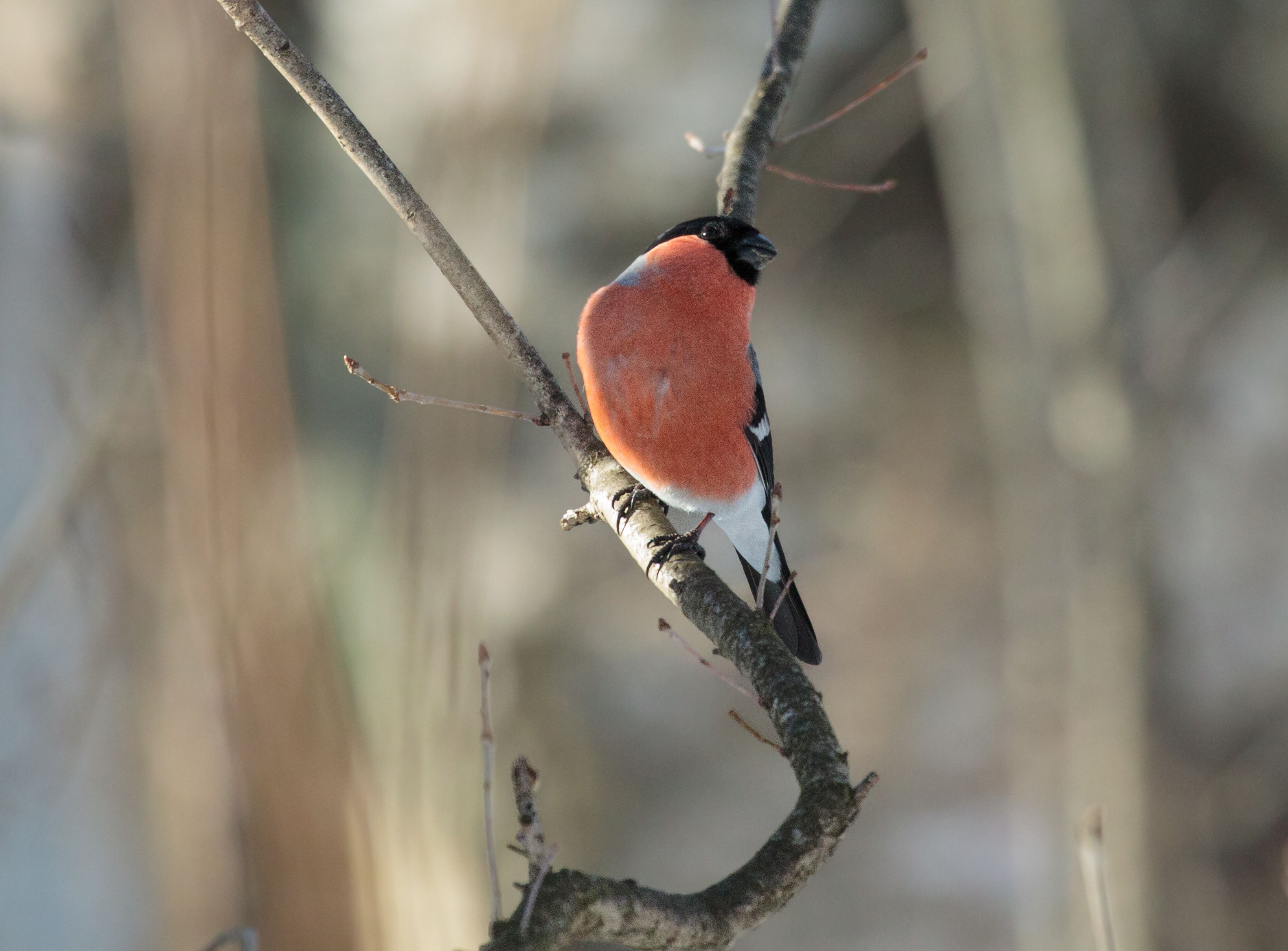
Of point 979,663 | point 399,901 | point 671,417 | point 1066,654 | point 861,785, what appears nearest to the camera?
point 861,785

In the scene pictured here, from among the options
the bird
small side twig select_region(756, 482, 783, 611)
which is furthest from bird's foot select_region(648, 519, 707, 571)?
small side twig select_region(756, 482, 783, 611)

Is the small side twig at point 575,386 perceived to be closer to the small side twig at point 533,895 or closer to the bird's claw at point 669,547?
the bird's claw at point 669,547

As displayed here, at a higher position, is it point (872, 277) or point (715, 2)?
point (715, 2)

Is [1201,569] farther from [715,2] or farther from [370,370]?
[370,370]

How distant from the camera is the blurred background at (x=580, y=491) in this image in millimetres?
3244

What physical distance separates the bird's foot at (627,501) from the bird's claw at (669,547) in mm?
100

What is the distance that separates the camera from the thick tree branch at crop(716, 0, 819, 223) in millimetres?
1739

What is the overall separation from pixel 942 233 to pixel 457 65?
219 cm

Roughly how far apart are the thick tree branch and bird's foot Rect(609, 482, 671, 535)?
0.52 metres

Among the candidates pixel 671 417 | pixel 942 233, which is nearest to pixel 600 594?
pixel 942 233

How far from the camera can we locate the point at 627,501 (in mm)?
1753

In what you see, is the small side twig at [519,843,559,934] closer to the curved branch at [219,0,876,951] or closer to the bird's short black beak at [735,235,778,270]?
the curved branch at [219,0,876,951]

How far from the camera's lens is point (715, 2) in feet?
13.6

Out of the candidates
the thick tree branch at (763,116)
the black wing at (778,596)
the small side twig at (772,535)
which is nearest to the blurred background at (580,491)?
the black wing at (778,596)
